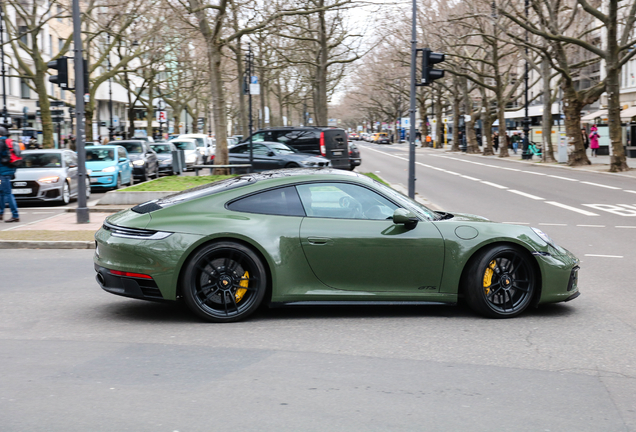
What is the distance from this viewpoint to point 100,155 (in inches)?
979

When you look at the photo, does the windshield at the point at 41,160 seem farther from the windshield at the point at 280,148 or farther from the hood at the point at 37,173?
the windshield at the point at 280,148

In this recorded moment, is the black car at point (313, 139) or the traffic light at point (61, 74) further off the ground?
the traffic light at point (61, 74)

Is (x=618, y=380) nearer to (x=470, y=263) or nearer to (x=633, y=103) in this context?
(x=470, y=263)

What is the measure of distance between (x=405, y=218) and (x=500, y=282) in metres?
1.03

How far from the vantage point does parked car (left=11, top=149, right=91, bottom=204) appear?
61.5 feet

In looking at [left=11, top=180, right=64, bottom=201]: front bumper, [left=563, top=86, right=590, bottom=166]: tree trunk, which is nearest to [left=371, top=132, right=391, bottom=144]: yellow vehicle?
[left=563, top=86, right=590, bottom=166]: tree trunk

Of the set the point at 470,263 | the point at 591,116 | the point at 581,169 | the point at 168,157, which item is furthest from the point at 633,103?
the point at 470,263

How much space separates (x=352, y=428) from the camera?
4051mm

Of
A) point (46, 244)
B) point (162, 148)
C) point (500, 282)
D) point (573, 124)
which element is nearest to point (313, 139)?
Result: point (162, 148)

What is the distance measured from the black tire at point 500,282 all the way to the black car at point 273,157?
753 inches

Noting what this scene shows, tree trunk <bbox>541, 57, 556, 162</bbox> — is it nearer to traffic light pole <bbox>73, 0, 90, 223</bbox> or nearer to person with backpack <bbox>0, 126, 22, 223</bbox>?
traffic light pole <bbox>73, 0, 90, 223</bbox>

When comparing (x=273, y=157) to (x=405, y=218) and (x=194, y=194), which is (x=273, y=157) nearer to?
(x=194, y=194)

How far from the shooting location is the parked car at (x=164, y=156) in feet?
109

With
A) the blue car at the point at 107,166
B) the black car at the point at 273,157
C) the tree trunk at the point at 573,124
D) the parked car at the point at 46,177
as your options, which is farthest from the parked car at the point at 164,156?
the tree trunk at the point at 573,124
